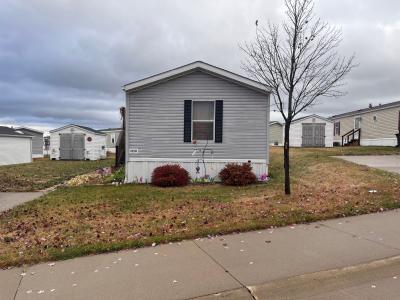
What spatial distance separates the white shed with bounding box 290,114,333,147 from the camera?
33.9 metres

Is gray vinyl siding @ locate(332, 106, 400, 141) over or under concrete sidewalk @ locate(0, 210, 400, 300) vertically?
over

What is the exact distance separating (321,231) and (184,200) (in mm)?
3807

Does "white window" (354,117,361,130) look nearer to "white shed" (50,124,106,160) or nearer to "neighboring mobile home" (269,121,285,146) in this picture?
"neighboring mobile home" (269,121,285,146)

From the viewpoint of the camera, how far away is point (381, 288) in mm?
3971

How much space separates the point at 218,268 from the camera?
14.9ft

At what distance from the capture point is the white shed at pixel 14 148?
2817 centimetres

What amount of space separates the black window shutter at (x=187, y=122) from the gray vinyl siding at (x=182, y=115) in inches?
4.5

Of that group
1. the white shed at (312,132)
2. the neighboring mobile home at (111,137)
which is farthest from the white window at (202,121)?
the neighboring mobile home at (111,137)

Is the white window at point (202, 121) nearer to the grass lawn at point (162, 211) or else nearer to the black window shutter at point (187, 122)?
the black window shutter at point (187, 122)

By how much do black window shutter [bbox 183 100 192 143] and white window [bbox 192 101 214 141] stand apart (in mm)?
161

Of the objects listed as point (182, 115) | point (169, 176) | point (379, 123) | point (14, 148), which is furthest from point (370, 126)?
point (14, 148)

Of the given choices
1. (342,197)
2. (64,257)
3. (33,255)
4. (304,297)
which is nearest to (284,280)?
(304,297)

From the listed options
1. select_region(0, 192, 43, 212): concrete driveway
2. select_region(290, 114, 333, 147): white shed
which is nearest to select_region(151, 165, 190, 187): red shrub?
select_region(0, 192, 43, 212): concrete driveway

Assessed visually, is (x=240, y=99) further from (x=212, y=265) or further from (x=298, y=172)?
(x=212, y=265)
